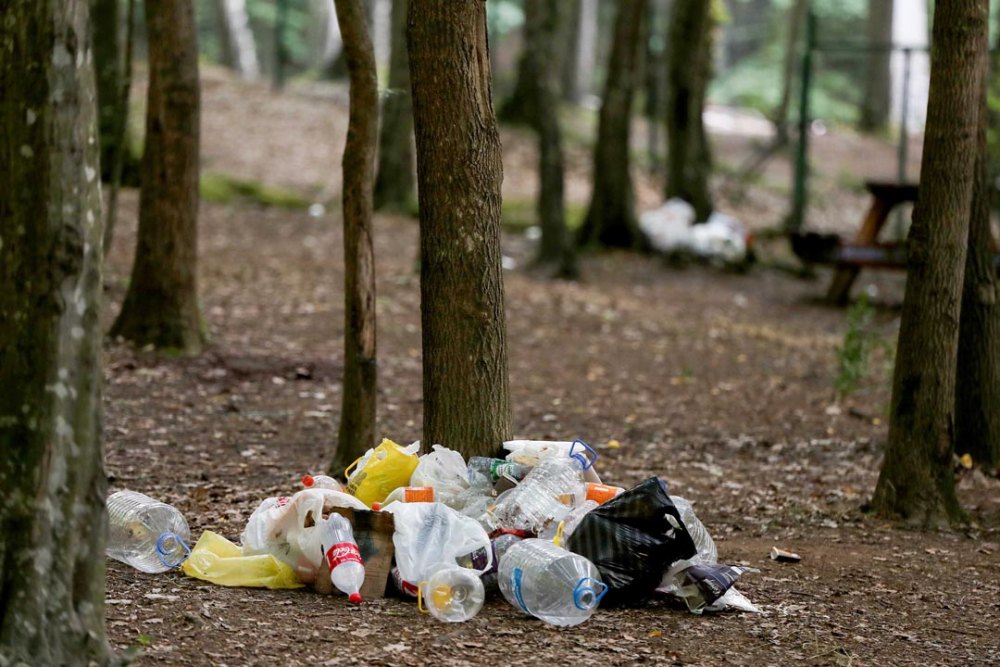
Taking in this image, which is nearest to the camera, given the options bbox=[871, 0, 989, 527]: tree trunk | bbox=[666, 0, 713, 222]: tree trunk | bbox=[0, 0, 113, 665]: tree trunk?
bbox=[0, 0, 113, 665]: tree trunk

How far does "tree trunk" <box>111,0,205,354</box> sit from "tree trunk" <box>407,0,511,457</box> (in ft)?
13.9

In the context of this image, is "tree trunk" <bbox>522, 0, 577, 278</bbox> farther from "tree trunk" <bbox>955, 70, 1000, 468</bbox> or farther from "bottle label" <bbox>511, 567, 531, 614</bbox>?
"bottle label" <bbox>511, 567, 531, 614</bbox>

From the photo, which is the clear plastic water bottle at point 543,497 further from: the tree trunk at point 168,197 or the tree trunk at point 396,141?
the tree trunk at point 396,141

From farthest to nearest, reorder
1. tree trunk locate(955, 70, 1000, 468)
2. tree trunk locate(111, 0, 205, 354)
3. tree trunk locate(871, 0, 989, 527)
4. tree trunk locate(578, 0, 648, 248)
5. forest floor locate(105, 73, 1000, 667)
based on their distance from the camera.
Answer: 1. tree trunk locate(578, 0, 648, 248)
2. tree trunk locate(111, 0, 205, 354)
3. tree trunk locate(955, 70, 1000, 468)
4. tree trunk locate(871, 0, 989, 527)
5. forest floor locate(105, 73, 1000, 667)

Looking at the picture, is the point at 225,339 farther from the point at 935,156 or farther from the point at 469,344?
the point at 935,156

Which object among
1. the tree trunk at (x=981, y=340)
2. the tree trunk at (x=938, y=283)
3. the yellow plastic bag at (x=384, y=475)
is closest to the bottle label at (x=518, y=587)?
the yellow plastic bag at (x=384, y=475)

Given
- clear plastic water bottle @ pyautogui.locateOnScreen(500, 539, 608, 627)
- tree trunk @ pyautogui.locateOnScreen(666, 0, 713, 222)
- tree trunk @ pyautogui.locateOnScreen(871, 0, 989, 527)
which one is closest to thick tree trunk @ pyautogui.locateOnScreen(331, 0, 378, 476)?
clear plastic water bottle @ pyautogui.locateOnScreen(500, 539, 608, 627)

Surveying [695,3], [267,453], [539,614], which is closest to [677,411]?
[267,453]

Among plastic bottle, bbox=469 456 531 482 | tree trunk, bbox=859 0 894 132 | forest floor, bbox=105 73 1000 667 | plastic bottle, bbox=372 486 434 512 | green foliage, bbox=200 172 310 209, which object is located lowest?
forest floor, bbox=105 73 1000 667

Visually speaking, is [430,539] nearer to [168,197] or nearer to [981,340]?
[981,340]

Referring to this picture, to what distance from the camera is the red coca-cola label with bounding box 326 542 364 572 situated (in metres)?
4.34

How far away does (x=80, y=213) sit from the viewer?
312cm

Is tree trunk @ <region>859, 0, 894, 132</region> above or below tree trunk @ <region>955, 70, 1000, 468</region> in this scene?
above

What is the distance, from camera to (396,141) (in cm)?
1568
